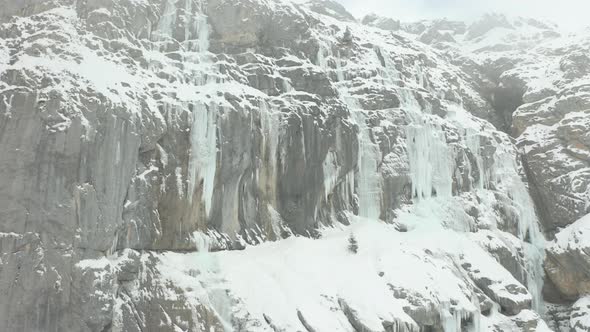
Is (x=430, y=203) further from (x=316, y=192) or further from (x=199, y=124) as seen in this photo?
(x=199, y=124)

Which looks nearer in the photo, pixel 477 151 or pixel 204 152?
pixel 204 152

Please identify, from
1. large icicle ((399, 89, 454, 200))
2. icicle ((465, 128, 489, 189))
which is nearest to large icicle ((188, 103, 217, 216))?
large icicle ((399, 89, 454, 200))

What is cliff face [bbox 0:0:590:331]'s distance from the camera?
24016 mm

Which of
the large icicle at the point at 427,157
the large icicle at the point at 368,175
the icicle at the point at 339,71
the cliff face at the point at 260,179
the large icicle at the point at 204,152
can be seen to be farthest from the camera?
the icicle at the point at 339,71

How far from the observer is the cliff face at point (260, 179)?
24016 mm

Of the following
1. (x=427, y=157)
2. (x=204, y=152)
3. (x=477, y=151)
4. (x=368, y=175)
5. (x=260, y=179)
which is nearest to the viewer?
(x=204, y=152)

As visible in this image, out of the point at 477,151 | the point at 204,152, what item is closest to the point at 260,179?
the point at 204,152

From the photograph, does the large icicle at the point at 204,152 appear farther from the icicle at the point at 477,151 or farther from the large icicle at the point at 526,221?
the large icicle at the point at 526,221

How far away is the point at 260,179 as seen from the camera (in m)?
31.3

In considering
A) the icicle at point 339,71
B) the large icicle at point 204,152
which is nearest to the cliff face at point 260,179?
the large icicle at point 204,152

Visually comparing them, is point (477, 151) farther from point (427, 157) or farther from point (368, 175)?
point (368, 175)

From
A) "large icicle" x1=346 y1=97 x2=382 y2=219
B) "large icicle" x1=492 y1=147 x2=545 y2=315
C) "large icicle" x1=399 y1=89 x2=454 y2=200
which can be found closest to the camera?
"large icicle" x1=346 y1=97 x2=382 y2=219

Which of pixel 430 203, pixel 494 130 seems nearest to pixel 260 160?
pixel 430 203

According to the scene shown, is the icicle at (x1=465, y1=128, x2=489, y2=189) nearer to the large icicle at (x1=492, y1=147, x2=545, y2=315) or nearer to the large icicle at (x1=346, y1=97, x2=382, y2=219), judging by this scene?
the large icicle at (x1=492, y1=147, x2=545, y2=315)
